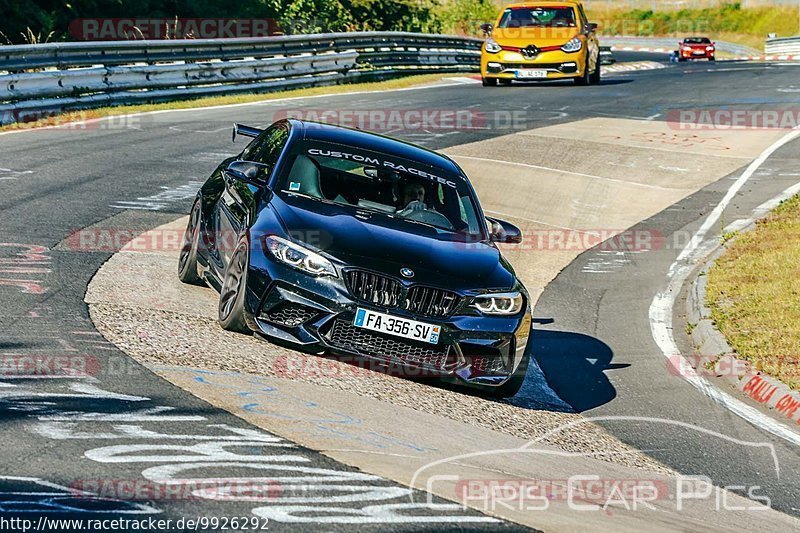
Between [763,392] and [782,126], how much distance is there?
53.5 ft

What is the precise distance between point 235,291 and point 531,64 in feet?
71.7

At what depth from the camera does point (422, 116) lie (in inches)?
930

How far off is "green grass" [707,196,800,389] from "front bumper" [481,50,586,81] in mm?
13950

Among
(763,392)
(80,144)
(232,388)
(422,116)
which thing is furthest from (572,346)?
(422,116)

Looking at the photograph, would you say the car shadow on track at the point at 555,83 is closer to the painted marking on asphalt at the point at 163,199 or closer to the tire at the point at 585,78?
the tire at the point at 585,78

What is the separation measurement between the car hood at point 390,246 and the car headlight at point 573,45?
21.1m

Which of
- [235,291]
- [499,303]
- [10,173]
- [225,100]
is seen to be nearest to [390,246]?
[499,303]

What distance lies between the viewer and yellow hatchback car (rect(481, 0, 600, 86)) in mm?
28781

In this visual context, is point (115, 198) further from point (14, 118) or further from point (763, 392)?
point (763, 392)

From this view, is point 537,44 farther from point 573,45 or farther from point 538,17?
point 573,45

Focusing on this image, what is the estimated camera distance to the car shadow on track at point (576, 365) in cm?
887

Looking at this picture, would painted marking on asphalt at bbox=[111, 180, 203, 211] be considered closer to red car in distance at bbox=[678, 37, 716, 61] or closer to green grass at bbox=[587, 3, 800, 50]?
red car in distance at bbox=[678, 37, 716, 61]

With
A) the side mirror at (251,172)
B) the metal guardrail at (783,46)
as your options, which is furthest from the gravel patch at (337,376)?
the metal guardrail at (783,46)

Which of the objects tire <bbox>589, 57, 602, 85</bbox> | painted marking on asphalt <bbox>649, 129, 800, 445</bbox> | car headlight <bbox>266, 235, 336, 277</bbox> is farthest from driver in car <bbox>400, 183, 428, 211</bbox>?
tire <bbox>589, 57, 602, 85</bbox>
